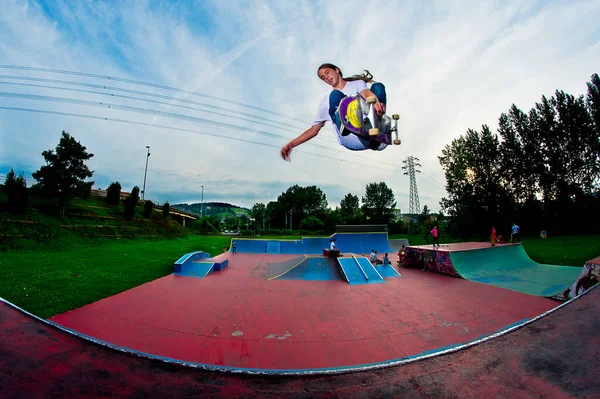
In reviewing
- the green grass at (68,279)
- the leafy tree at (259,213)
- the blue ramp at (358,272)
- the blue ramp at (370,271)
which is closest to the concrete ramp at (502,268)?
the blue ramp at (370,271)

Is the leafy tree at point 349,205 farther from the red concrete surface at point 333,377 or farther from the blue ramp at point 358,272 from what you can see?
the red concrete surface at point 333,377

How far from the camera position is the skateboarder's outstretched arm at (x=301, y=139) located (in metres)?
5.02

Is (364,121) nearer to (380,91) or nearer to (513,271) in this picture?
(380,91)

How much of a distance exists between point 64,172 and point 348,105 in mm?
25702

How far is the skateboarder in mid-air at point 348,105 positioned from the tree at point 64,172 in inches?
969

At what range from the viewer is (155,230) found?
1118 inches

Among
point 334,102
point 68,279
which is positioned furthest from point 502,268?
point 68,279

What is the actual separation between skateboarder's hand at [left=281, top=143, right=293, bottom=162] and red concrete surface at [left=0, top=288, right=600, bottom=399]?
387cm

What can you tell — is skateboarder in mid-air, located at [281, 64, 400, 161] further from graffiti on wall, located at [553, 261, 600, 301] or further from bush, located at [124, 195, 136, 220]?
bush, located at [124, 195, 136, 220]

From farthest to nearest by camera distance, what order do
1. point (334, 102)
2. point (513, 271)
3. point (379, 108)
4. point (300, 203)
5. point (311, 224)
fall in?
point (300, 203) → point (311, 224) → point (513, 271) → point (334, 102) → point (379, 108)

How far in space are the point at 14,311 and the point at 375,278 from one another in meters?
10.8

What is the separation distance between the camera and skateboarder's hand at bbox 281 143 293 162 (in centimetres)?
517

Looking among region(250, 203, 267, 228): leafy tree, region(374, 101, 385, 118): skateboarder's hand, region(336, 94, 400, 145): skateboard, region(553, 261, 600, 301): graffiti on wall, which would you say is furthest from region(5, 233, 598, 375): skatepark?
region(250, 203, 267, 228): leafy tree

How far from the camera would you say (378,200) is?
7481 centimetres
